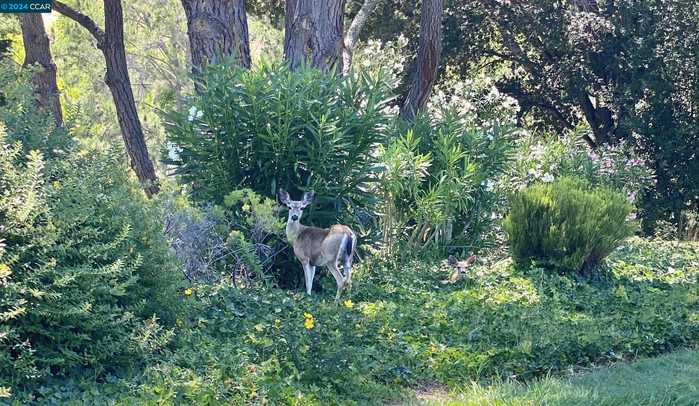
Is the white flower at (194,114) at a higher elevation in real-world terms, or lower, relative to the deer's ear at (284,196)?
higher

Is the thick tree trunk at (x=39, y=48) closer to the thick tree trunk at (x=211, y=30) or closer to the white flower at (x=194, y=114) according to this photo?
the thick tree trunk at (x=211, y=30)

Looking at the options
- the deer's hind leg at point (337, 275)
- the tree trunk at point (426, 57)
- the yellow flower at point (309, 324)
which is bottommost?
the deer's hind leg at point (337, 275)

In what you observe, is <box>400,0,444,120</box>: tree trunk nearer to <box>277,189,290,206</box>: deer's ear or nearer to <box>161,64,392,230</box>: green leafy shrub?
<box>161,64,392,230</box>: green leafy shrub

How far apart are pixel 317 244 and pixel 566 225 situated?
3.58m

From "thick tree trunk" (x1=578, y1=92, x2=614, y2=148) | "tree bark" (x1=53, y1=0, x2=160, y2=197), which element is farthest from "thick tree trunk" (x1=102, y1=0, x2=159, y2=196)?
"thick tree trunk" (x1=578, y1=92, x2=614, y2=148)

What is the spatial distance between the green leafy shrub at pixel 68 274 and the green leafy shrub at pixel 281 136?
3712mm

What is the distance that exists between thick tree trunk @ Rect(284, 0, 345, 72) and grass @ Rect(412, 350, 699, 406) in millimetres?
8088

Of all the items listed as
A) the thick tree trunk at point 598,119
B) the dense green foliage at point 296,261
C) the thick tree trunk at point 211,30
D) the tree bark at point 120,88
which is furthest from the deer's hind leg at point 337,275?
the thick tree trunk at point 598,119

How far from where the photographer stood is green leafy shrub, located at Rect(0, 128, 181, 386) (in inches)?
243

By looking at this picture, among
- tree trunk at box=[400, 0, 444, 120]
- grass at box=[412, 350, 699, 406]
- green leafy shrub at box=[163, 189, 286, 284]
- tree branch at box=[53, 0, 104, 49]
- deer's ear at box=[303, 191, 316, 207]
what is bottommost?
grass at box=[412, 350, 699, 406]

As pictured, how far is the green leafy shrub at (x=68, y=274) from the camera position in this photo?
Answer: 20.2ft

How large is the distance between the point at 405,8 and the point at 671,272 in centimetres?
1519

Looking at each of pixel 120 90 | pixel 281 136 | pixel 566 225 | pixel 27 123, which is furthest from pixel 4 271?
pixel 120 90

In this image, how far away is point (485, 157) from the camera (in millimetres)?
14164
